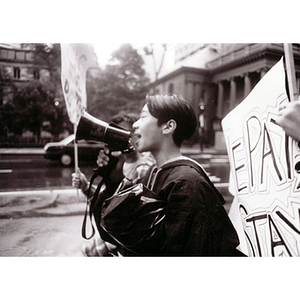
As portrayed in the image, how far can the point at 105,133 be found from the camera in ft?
5.47

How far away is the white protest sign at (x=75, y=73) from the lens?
1769 mm

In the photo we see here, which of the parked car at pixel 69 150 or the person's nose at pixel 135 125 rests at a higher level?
the person's nose at pixel 135 125

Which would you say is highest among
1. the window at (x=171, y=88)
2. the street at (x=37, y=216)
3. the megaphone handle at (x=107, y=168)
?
the window at (x=171, y=88)

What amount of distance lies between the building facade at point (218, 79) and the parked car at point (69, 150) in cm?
59

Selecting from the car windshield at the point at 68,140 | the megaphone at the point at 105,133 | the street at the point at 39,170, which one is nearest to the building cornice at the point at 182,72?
the megaphone at the point at 105,133

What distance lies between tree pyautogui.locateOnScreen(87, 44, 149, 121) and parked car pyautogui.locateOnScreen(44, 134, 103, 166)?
0.71 ft

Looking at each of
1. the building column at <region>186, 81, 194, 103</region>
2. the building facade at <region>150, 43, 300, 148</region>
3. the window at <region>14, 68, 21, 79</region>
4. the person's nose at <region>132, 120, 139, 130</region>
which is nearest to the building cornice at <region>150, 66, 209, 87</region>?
the building facade at <region>150, 43, 300, 148</region>

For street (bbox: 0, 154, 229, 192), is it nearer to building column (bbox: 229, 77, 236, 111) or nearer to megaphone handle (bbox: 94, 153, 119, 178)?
megaphone handle (bbox: 94, 153, 119, 178)

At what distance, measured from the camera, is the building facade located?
5.62 ft

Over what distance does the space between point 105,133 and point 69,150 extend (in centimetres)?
31

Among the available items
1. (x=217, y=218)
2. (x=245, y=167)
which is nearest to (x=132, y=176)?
(x=217, y=218)

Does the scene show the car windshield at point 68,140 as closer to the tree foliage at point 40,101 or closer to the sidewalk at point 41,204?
the tree foliage at point 40,101

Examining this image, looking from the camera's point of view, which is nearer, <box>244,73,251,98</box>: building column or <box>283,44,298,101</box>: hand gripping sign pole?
<box>283,44,298,101</box>: hand gripping sign pole

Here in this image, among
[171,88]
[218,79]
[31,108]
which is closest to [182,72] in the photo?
[171,88]
